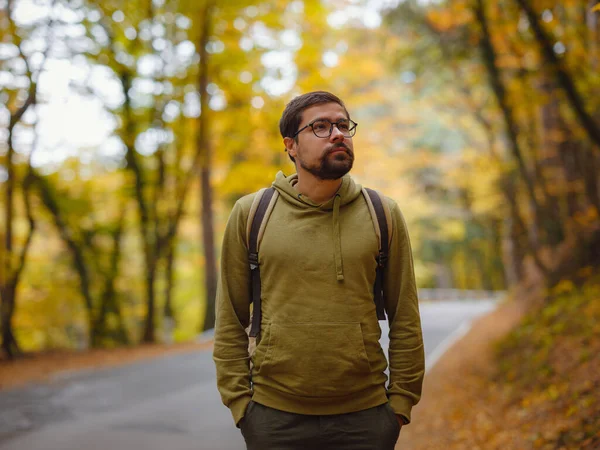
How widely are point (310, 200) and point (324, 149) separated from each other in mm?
241

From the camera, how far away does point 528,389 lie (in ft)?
23.6

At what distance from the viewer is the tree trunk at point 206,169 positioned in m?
16.7

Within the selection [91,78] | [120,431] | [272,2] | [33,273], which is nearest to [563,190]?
[272,2]

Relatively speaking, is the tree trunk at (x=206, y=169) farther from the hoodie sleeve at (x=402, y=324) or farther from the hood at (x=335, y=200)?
the hoodie sleeve at (x=402, y=324)

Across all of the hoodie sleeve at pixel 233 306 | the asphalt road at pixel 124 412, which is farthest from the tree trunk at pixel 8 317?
the hoodie sleeve at pixel 233 306

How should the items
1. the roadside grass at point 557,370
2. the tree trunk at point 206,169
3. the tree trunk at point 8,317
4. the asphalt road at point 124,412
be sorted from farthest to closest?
the tree trunk at point 206,169 → the tree trunk at point 8,317 → the asphalt road at point 124,412 → the roadside grass at point 557,370

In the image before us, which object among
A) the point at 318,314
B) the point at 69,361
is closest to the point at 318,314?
the point at 318,314

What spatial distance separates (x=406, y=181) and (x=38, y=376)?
69.5 feet

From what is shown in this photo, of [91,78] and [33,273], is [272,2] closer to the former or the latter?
[91,78]

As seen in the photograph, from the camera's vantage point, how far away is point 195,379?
10.6 meters

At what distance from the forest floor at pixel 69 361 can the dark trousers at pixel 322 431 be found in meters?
9.21

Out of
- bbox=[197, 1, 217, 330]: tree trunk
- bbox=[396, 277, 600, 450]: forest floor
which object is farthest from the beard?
bbox=[197, 1, 217, 330]: tree trunk

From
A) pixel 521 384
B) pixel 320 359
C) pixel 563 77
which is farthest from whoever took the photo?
pixel 521 384

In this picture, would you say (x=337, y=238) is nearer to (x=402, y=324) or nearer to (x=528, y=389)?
(x=402, y=324)
